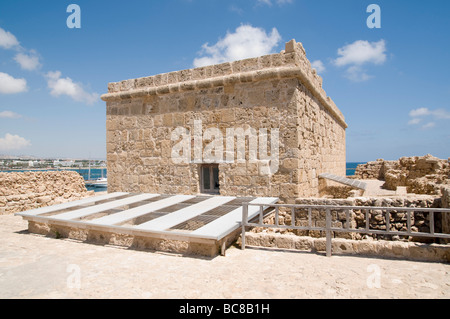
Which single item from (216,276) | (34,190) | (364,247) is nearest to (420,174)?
(364,247)

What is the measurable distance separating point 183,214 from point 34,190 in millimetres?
8436

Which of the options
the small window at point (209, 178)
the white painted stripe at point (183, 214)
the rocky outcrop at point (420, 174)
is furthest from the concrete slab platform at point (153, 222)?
the rocky outcrop at point (420, 174)

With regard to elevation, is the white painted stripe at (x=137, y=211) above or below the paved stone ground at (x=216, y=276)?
above

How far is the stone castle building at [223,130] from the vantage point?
6387mm

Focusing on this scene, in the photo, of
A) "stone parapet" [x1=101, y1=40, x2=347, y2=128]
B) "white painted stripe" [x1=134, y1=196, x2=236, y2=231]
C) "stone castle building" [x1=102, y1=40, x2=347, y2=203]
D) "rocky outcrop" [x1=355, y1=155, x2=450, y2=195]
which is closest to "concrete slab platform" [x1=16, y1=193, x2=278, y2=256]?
"white painted stripe" [x1=134, y1=196, x2=236, y2=231]

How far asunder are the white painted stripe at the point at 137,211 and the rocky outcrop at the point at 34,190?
15.6 feet

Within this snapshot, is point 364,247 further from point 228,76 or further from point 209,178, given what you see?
point 228,76

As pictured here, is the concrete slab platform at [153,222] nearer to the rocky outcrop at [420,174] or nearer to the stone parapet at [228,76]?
the stone parapet at [228,76]

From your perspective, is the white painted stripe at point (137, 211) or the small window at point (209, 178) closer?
the white painted stripe at point (137, 211)

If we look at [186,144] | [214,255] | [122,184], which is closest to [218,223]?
[214,255]

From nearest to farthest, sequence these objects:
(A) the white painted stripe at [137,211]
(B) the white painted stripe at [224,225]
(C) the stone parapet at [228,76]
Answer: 1. (B) the white painted stripe at [224,225]
2. (A) the white painted stripe at [137,211]
3. (C) the stone parapet at [228,76]

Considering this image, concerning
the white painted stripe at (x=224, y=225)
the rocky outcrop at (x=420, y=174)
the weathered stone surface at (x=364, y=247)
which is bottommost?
the weathered stone surface at (x=364, y=247)

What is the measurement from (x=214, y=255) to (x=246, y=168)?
115 inches
